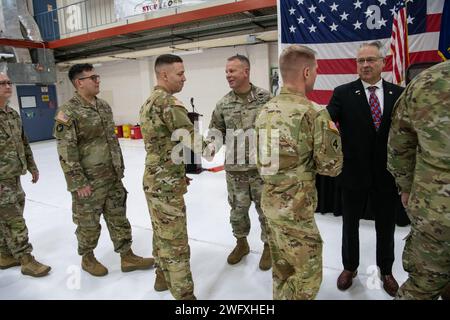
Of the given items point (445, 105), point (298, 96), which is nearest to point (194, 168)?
point (298, 96)

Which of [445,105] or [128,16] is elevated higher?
[128,16]

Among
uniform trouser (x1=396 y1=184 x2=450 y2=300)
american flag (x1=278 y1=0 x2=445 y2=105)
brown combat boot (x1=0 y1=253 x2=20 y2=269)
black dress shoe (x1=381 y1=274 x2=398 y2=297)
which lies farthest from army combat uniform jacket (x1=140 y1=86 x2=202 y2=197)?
american flag (x1=278 y1=0 x2=445 y2=105)

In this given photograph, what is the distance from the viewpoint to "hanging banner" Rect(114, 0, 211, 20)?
7043mm

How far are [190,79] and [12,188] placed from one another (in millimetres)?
8210

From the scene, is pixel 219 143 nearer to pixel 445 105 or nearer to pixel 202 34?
pixel 445 105

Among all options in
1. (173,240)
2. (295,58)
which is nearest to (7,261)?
(173,240)

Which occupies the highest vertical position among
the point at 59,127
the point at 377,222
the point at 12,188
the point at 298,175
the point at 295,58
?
the point at 295,58

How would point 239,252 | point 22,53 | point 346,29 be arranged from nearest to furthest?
1. point 239,252
2. point 346,29
3. point 22,53

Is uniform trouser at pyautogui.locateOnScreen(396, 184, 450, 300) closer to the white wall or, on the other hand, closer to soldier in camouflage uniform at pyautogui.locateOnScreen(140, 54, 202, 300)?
→ soldier in camouflage uniform at pyautogui.locateOnScreen(140, 54, 202, 300)

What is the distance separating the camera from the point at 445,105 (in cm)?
128

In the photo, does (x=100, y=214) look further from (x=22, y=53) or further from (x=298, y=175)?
(x=22, y=53)

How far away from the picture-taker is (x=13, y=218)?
2.65 meters
